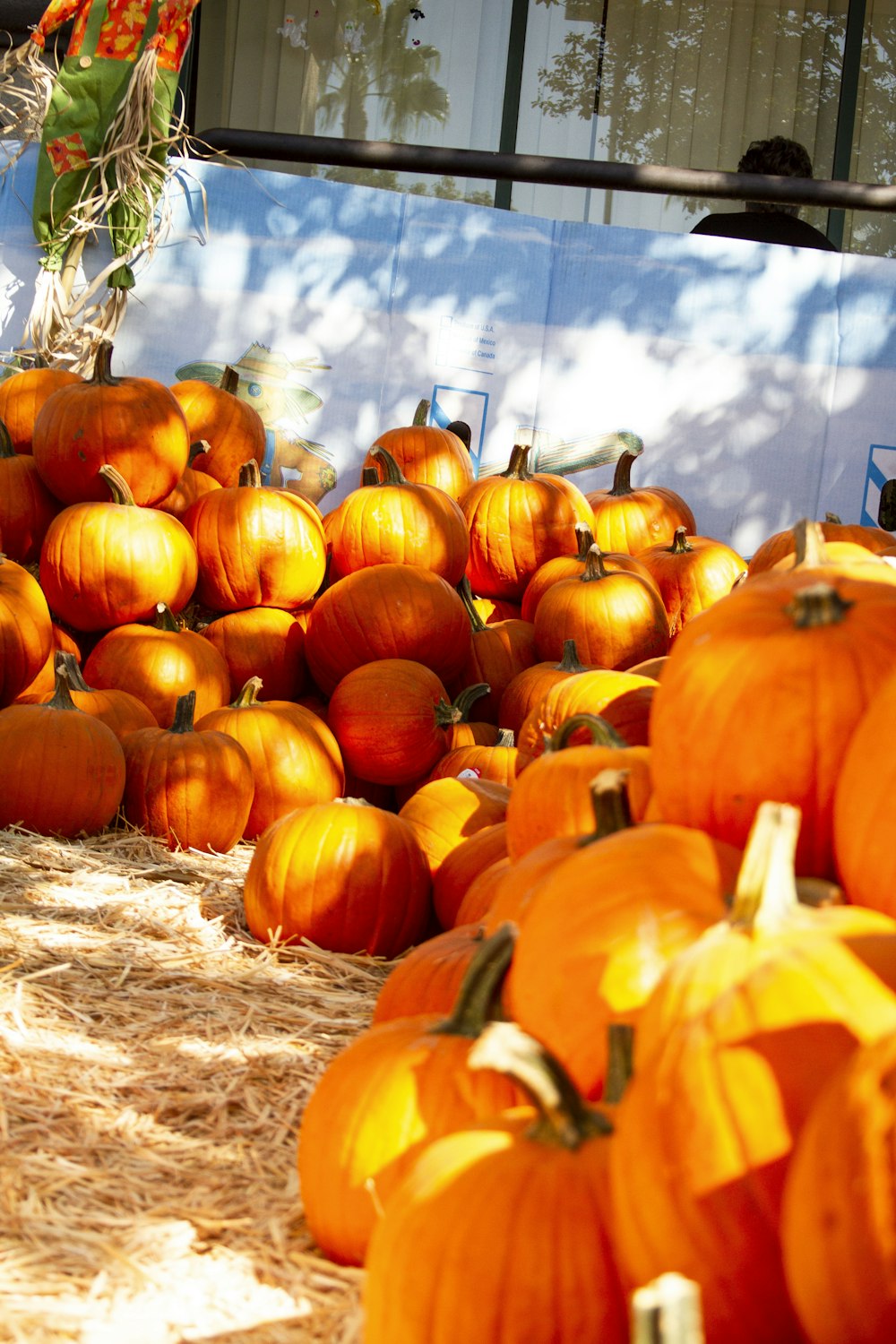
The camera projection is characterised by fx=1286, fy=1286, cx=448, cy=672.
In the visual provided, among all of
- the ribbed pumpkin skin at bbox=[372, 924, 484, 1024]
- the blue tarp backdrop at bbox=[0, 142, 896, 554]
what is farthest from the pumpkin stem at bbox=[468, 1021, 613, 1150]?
the blue tarp backdrop at bbox=[0, 142, 896, 554]

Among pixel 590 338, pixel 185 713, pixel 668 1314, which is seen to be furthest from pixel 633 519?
pixel 668 1314

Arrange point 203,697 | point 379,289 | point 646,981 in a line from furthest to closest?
point 379,289 → point 203,697 → point 646,981

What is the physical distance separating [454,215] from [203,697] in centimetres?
262

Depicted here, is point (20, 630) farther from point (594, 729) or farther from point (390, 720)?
point (594, 729)

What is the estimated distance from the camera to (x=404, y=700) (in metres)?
3.53

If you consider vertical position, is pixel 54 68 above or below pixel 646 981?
above

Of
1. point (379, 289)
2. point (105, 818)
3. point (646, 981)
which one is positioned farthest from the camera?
point (379, 289)

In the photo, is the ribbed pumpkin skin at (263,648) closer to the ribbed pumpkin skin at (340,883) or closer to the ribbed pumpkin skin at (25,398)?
the ribbed pumpkin skin at (25,398)

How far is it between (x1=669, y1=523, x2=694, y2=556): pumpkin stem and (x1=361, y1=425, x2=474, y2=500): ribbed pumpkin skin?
0.78 meters

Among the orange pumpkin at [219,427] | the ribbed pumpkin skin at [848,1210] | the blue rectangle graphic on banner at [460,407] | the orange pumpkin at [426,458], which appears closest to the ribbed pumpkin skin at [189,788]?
the orange pumpkin at [219,427]

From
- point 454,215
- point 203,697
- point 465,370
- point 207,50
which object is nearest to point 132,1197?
point 203,697

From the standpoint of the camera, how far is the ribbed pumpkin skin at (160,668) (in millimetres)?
3707

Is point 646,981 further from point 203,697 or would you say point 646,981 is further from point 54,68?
point 54,68

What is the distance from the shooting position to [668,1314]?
667 millimetres
